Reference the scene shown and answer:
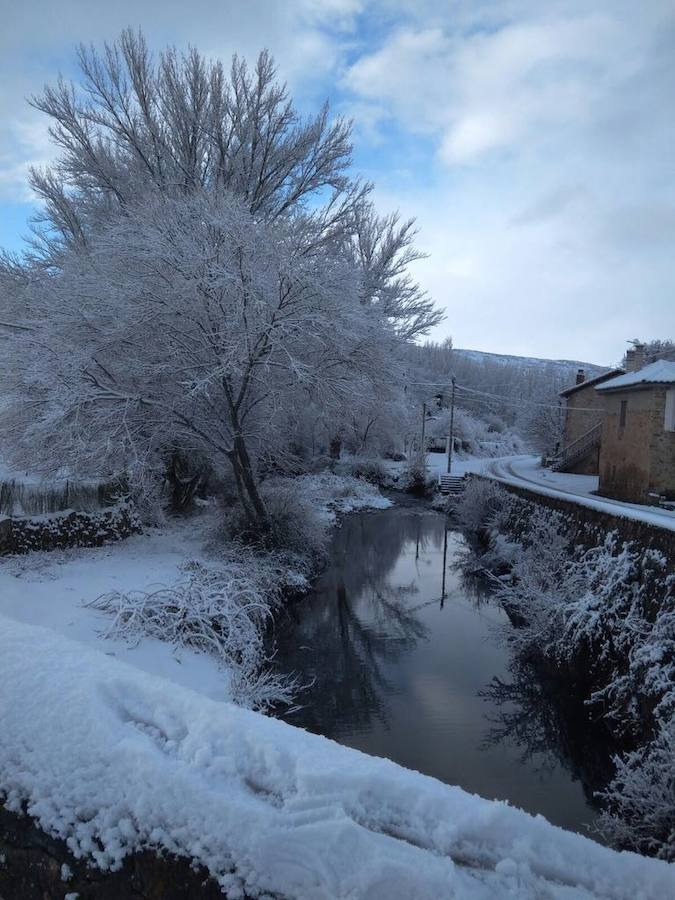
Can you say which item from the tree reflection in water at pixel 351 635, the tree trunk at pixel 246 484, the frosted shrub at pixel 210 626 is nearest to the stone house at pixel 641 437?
the tree reflection in water at pixel 351 635

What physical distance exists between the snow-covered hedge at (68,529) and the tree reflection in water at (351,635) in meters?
4.46

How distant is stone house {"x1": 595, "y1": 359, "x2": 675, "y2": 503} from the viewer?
1838cm

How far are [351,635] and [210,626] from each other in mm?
3287

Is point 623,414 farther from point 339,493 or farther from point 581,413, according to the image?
point 339,493

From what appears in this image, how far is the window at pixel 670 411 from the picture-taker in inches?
718

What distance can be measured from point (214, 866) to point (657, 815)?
4.45 meters

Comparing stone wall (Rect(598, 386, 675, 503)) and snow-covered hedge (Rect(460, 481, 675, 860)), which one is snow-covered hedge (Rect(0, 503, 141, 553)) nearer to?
snow-covered hedge (Rect(460, 481, 675, 860))

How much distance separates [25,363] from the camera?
11.6m

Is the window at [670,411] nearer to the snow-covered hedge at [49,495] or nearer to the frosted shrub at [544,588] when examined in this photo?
the frosted shrub at [544,588]

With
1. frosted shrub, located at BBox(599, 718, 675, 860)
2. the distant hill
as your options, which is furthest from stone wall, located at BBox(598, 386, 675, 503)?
the distant hill

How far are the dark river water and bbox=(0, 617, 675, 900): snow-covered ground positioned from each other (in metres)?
4.33

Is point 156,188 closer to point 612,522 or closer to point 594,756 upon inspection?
point 612,522

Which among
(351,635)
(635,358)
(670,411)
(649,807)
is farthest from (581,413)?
(649,807)

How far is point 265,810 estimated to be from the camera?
6.13ft
